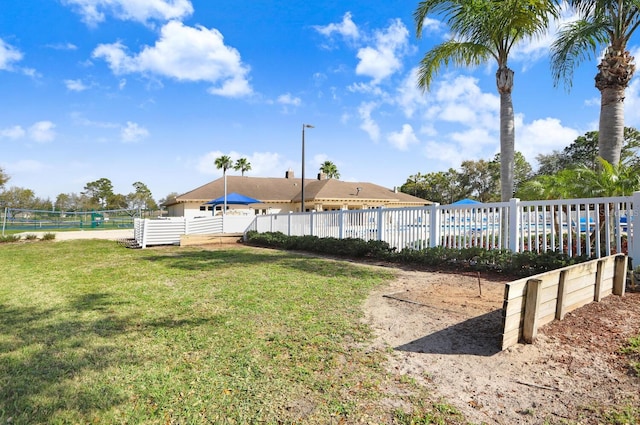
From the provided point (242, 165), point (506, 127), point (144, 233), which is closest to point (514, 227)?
point (506, 127)

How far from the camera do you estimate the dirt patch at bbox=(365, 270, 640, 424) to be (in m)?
2.18

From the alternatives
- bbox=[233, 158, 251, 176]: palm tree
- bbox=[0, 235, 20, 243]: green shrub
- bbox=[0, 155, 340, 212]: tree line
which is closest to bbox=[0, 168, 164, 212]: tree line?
bbox=[0, 155, 340, 212]: tree line

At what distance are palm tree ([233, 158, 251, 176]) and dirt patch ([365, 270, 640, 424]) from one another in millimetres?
40479

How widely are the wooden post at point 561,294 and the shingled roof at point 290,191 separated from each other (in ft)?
79.4

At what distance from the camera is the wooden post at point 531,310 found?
9.56 ft

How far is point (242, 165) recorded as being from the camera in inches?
1702

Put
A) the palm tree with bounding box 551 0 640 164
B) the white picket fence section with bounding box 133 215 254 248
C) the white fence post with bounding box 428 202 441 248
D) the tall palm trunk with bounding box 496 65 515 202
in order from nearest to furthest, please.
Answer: the palm tree with bounding box 551 0 640 164 → the white fence post with bounding box 428 202 441 248 → the tall palm trunk with bounding box 496 65 515 202 → the white picket fence section with bounding box 133 215 254 248

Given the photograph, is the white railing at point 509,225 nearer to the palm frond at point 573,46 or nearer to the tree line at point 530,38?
the tree line at point 530,38

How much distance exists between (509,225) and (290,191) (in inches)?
1023

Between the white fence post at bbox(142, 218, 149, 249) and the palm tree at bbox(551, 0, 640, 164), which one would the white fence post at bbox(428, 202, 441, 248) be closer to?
the palm tree at bbox(551, 0, 640, 164)

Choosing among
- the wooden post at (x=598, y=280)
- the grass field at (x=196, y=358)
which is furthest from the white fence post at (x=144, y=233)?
the wooden post at (x=598, y=280)

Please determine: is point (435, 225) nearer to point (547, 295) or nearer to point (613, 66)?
point (547, 295)

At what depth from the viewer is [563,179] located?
7.52 m

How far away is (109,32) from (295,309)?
13208 mm
